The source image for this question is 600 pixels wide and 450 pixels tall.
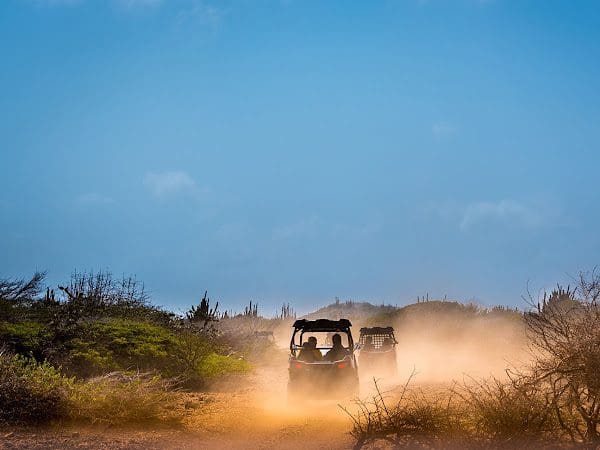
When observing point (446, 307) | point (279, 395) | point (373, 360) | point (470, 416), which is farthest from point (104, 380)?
point (446, 307)

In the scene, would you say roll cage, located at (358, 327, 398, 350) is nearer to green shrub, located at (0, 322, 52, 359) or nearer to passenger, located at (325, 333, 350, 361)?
passenger, located at (325, 333, 350, 361)

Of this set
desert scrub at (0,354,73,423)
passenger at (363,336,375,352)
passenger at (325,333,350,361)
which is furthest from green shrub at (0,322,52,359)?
passenger at (363,336,375,352)

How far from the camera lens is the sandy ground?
33.2 ft

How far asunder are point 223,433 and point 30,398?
388 cm

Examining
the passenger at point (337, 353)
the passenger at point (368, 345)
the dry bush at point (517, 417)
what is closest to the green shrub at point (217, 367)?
the passenger at point (368, 345)

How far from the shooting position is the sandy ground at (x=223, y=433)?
10125mm

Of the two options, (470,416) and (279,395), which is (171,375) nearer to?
(279,395)

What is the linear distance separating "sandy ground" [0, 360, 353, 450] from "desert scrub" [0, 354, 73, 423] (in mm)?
355

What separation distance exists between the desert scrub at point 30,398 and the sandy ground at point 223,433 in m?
0.35

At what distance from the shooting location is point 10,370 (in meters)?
11.6

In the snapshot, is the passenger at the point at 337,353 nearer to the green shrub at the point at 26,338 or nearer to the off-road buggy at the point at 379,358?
the green shrub at the point at 26,338

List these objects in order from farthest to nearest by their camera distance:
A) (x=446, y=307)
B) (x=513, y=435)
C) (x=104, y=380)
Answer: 1. (x=446, y=307)
2. (x=104, y=380)
3. (x=513, y=435)

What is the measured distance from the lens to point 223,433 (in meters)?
11.2

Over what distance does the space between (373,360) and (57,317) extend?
12.1m
